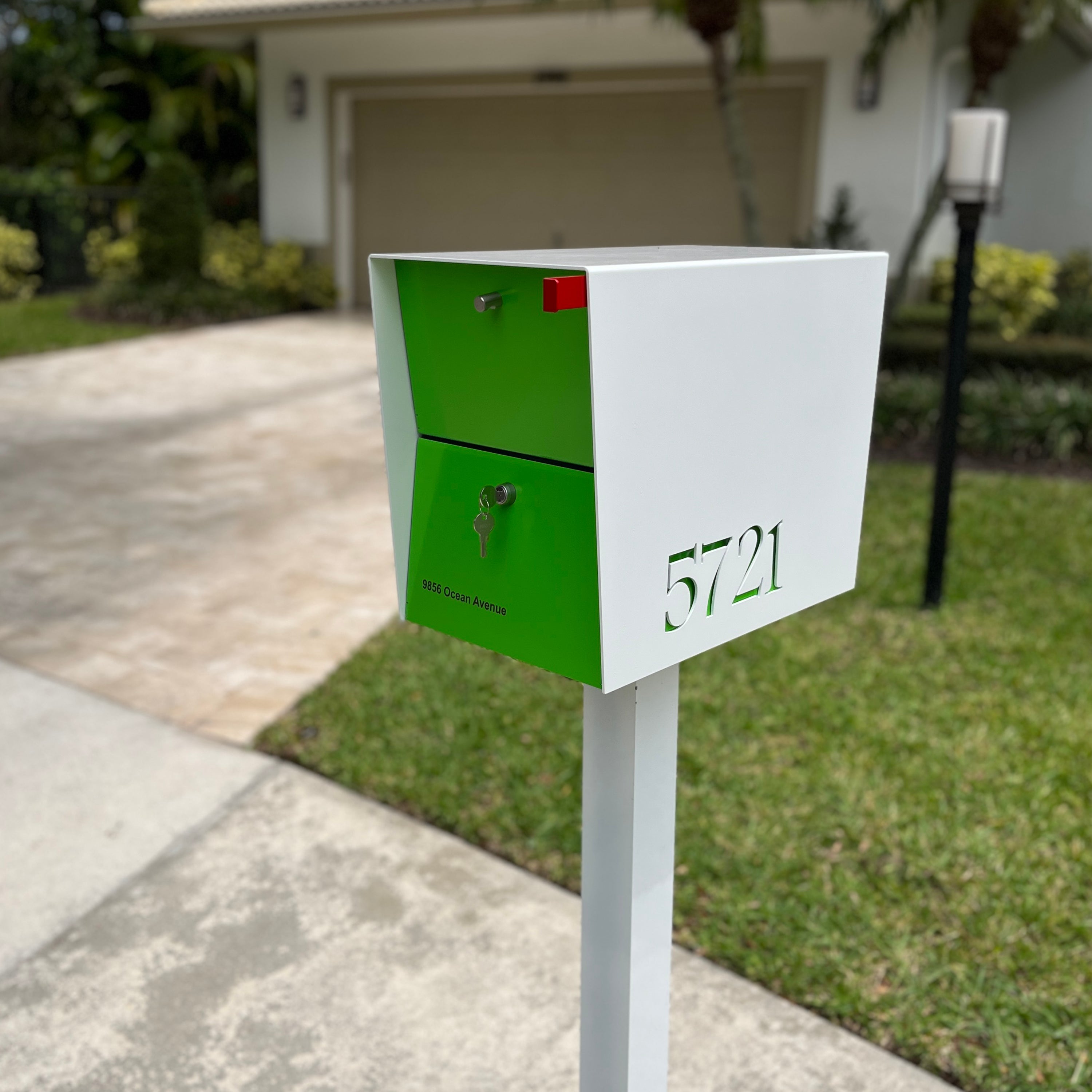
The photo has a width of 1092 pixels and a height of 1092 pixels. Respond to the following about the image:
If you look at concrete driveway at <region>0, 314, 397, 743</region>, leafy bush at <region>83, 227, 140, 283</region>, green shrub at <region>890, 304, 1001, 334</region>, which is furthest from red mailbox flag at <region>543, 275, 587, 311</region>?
leafy bush at <region>83, 227, 140, 283</region>

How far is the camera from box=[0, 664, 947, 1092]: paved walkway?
2076 millimetres

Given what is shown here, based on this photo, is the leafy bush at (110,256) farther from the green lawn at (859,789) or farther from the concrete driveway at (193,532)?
the green lawn at (859,789)

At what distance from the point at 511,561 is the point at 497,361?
0.23m

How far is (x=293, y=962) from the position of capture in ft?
7.71

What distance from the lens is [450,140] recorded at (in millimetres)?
13516

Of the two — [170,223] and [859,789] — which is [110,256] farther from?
[859,789]

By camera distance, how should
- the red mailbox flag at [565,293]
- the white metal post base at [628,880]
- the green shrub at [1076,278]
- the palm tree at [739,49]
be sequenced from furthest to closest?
the green shrub at [1076,278] < the palm tree at [739,49] < the white metal post base at [628,880] < the red mailbox flag at [565,293]

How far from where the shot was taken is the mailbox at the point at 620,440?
1.12 meters

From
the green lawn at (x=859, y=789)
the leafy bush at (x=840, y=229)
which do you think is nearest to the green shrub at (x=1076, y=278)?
the leafy bush at (x=840, y=229)

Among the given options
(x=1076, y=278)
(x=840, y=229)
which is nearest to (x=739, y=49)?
(x=840, y=229)

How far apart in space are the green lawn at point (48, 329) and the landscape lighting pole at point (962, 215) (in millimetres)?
8653

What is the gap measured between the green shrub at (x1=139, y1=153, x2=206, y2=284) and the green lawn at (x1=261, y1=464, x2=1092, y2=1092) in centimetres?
977

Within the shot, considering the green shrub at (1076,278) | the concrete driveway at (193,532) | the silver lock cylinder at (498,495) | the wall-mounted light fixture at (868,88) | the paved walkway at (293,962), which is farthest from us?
the green shrub at (1076,278)

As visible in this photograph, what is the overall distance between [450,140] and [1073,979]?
12.8 metres
